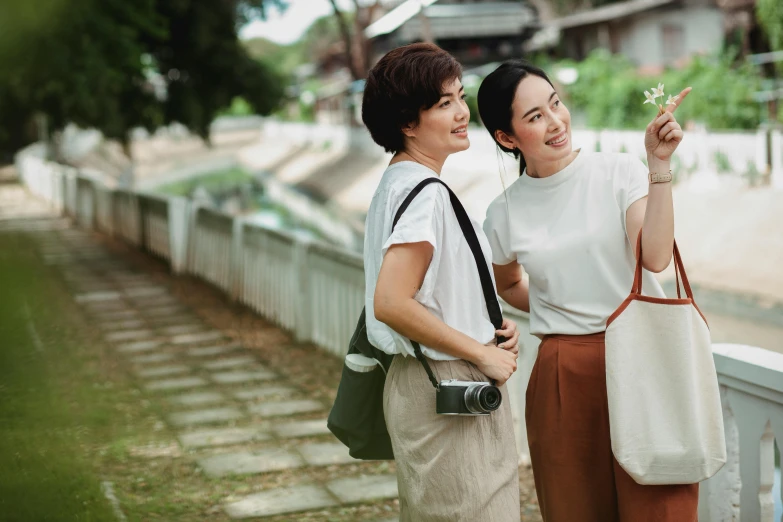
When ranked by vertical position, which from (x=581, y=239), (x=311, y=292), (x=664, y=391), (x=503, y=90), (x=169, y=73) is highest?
(x=169, y=73)

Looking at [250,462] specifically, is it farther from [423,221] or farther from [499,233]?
[423,221]

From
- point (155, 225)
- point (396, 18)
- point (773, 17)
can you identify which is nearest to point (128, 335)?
point (155, 225)

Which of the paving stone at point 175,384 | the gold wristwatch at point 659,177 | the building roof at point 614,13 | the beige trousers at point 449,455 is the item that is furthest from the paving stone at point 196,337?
the building roof at point 614,13

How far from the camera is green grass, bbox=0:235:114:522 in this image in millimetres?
1688

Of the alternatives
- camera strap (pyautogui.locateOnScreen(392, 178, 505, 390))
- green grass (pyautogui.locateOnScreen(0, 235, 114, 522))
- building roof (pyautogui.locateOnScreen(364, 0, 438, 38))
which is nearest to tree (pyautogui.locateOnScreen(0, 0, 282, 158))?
camera strap (pyautogui.locateOnScreen(392, 178, 505, 390))

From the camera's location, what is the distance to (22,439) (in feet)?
6.26

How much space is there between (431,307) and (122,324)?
7.97 metres

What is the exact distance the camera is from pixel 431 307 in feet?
7.91

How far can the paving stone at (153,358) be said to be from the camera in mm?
8062

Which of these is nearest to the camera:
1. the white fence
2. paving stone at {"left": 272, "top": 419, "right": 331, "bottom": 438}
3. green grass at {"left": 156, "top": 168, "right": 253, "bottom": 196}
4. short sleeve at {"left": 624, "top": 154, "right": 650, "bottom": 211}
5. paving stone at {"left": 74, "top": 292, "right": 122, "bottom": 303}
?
short sleeve at {"left": 624, "top": 154, "right": 650, "bottom": 211}

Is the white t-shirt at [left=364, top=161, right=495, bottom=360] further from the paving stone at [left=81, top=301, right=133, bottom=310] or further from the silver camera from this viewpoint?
the paving stone at [left=81, top=301, right=133, bottom=310]

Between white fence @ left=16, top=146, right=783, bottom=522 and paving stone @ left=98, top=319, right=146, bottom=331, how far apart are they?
1.17 m

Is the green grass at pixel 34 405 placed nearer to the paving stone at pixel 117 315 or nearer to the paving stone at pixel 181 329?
the paving stone at pixel 181 329

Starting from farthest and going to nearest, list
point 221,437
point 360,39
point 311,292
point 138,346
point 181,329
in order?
point 360,39 → point 181,329 → point 138,346 → point 311,292 → point 221,437
